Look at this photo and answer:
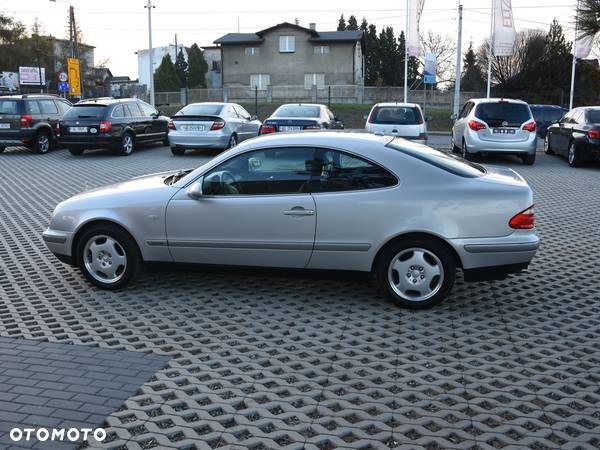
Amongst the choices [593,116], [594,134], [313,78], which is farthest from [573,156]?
[313,78]

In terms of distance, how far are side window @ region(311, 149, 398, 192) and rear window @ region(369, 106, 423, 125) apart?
1057cm

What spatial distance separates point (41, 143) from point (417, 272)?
16.9 meters

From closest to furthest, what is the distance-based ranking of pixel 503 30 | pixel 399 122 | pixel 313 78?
pixel 399 122, pixel 503 30, pixel 313 78

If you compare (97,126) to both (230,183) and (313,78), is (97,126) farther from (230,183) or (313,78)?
(313,78)

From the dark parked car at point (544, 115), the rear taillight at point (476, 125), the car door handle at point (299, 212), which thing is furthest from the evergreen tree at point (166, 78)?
the car door handle at point (299, 212)

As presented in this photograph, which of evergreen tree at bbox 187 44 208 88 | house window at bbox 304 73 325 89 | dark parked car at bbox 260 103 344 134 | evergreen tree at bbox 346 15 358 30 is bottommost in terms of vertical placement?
dark parked car at bbox 260 103 344 134

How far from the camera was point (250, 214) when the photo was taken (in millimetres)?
5801

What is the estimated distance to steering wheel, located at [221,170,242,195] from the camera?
592 cm

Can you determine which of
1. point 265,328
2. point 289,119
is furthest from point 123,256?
point 289,119

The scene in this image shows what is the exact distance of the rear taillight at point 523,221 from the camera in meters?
5.52

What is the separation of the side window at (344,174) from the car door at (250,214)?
4.0 inches

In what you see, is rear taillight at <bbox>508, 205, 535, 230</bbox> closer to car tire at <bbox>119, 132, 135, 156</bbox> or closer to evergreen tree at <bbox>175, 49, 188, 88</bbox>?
car tire at <bbox>119, 132, 135, 156</bbox>

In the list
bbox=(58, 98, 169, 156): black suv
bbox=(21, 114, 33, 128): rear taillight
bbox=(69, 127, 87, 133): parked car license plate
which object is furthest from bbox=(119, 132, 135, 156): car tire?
bbox=(21, 114, 33, 128): rear taillight

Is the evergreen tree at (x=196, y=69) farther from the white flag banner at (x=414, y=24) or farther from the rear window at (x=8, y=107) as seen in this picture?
the rear window at (x=8, y=107)
